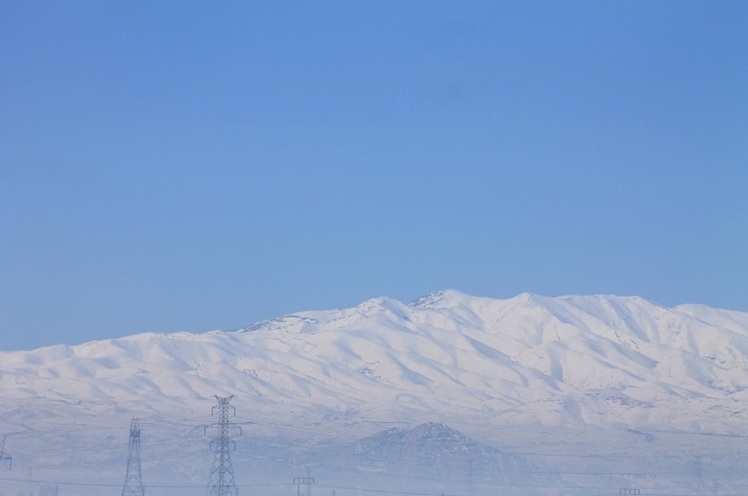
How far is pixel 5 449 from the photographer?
631 ft

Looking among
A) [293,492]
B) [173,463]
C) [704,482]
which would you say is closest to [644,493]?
[704,482]

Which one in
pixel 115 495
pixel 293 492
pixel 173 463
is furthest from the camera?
pixel 173 463

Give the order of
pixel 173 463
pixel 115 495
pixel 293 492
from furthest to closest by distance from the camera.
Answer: pixel 173 463, pixel 293 492, pixel 115 495

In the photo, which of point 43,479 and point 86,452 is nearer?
point 43,479

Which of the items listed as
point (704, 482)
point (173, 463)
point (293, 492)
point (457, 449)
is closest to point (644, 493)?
point (704, 482)

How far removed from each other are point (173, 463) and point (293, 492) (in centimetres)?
2015

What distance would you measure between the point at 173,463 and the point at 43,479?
2080 centimetres

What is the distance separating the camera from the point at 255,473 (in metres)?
190

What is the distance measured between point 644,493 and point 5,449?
82.4 metres

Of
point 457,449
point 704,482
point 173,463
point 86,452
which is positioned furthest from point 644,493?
point 86,452

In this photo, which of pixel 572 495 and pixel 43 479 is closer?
pixel 43 479

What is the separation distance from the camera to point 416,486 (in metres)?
187

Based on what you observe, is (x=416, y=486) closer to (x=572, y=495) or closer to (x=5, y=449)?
(x=572, y=495)

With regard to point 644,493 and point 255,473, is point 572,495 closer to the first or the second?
point 644,493
